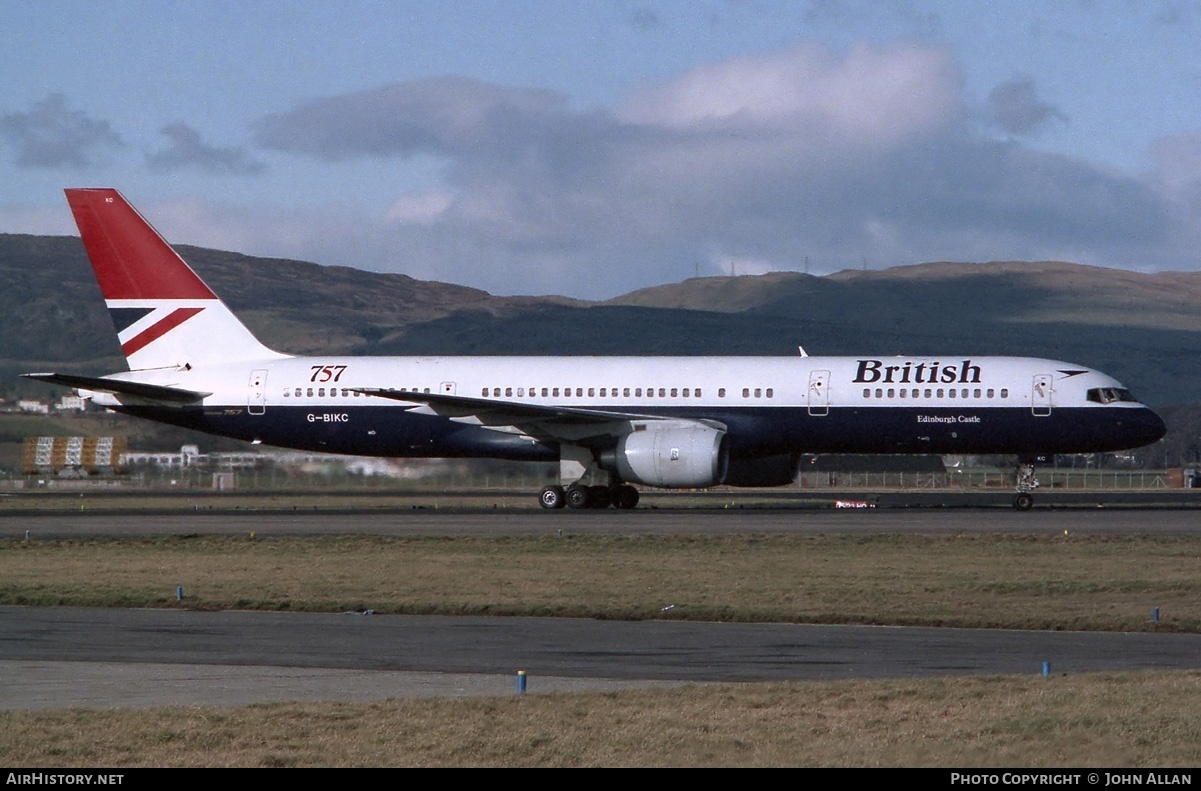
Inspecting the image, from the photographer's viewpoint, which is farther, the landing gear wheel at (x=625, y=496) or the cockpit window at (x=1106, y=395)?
the landing gear wheel at (x=625, y=496)

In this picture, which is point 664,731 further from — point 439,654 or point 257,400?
point 257,400

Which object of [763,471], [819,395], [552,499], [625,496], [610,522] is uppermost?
[819,395]

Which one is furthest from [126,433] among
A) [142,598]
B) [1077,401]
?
[142,598]

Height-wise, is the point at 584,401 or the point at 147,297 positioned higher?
the point at 147,297

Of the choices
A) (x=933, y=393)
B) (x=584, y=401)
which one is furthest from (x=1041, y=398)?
(x=584, y=401)

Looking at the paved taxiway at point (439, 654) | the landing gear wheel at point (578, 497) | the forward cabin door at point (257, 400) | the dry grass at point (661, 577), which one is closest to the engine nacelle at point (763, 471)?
the landing gear wheel at point (578, 497)

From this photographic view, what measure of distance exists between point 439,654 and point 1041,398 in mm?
28998

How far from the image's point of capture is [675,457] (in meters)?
42.4

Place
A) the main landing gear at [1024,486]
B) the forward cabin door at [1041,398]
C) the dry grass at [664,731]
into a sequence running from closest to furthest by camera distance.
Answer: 1. the dry grass at [664,731]
2. the forward cabin door at [1041,398]
3. the main landing gear at [1024,486]

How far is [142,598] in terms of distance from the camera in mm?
23078

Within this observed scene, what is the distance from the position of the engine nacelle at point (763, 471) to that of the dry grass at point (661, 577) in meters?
12.0

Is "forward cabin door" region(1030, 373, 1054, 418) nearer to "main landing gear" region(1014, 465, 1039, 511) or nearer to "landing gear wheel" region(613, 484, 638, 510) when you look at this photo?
"main landing gear" region(1014, 465, 1039, 511)

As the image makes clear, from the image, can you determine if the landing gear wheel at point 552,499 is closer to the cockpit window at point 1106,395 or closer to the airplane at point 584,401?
the airplane at point 584,401

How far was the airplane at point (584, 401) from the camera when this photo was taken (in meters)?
42.9
